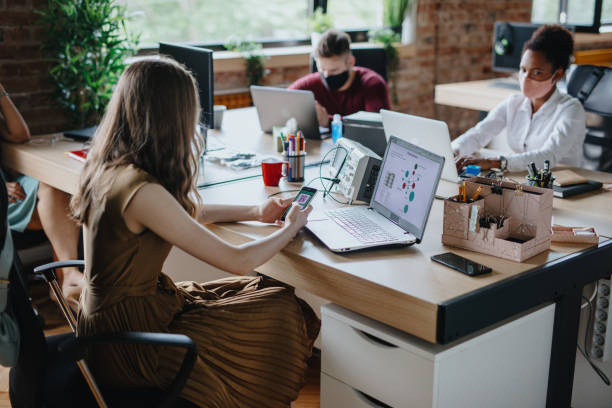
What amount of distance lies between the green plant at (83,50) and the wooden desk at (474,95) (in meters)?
2.20

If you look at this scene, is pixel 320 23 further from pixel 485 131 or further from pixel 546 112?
pixel 546 112

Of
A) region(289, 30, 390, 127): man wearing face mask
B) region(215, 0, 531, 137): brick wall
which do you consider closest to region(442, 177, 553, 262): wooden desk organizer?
region(289, 30, 390, 127): man wearing face mask

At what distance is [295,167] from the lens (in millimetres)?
2467

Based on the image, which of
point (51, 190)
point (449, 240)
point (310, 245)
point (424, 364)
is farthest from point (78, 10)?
point (424, 364)

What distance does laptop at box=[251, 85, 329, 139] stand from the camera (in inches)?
119

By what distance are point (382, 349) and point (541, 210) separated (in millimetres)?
564

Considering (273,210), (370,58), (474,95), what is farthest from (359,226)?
(474,95)

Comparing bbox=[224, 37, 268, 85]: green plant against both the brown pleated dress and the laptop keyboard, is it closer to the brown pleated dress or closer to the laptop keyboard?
the laptop keyboard

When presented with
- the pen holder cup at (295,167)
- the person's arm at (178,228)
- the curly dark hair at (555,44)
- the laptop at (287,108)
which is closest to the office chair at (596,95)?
the curly dark hair at (555,44)

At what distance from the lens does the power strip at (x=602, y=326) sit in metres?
1.98

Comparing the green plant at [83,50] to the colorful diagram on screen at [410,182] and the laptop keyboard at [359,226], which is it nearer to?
the laptop keyboard at [359,226]

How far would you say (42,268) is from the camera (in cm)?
183

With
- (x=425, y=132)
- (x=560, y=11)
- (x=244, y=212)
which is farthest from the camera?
(x=560, y=11)

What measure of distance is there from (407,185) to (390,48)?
3.67 meters
